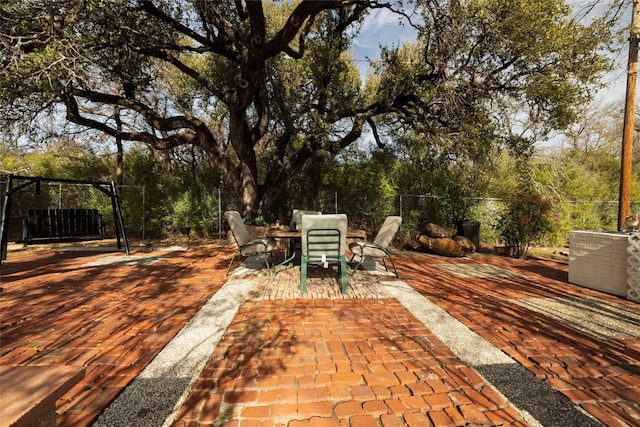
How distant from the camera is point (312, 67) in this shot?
9.15 m

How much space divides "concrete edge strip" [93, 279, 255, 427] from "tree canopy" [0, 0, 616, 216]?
15.6 feet

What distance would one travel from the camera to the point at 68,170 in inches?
401

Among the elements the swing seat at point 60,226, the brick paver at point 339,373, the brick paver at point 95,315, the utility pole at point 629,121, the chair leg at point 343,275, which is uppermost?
the utility pole at point 629,121

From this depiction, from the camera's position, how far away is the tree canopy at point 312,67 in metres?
5.66

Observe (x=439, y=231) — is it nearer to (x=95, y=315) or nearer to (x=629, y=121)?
(x=629, y=121)

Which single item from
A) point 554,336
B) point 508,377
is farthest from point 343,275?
point 554,336

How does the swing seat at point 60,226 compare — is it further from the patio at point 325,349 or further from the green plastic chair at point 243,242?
the green plastic chair at point 243,242

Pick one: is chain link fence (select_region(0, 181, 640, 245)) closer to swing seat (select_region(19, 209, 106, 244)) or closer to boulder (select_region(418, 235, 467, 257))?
boulder (select_region(418, 235, 467, 257))

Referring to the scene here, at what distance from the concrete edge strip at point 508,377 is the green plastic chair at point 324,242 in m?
1.35

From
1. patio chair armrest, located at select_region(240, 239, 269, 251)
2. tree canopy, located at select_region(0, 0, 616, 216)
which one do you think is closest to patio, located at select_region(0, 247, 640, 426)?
patio chair armrest, located at select_region(240, 239, 269, 251)

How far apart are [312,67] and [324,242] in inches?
285

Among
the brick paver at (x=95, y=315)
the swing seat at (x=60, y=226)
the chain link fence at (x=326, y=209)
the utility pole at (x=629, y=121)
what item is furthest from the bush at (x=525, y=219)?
the swing seat at (x=60, y=226)

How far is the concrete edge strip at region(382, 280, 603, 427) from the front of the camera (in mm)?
1796

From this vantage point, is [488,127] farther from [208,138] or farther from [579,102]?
[208,138]
